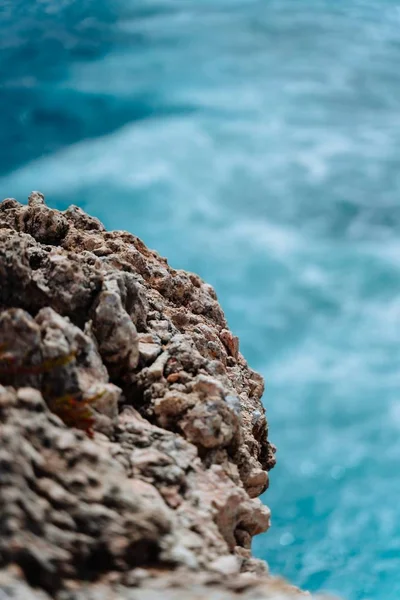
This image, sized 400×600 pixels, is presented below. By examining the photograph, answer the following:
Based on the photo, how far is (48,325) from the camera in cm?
1852

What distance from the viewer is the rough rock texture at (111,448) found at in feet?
43.1

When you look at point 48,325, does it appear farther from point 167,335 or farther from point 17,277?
point 167,335

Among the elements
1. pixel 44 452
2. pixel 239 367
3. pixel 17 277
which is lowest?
pixel 44 452

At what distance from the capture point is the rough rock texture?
43.1 feet

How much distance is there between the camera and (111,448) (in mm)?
17469

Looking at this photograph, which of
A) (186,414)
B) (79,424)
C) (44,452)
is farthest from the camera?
(186,414)

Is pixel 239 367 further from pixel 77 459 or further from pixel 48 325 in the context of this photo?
pixel 77 459

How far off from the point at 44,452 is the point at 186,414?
6.29 metres

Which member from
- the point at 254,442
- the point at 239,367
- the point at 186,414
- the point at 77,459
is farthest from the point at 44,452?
the point at 239,367

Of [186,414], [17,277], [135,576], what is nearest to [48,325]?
[17,277]

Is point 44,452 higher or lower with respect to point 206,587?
higher

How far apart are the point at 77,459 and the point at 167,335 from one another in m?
10.5

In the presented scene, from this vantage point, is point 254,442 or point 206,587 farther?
point 254,442

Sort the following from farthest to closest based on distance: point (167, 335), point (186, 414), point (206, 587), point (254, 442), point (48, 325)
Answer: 1. point (254, 442)
2. point (167, 335)
3. point (186, 414)
4. point (48, 325)
5. point (206, 587)
